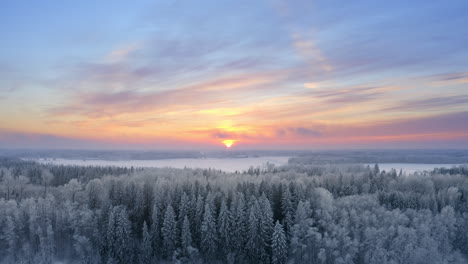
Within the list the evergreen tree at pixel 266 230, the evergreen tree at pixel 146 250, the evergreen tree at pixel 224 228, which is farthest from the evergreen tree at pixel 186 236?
the evergreen tree at pixel 266 230

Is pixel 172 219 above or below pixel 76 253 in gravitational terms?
above

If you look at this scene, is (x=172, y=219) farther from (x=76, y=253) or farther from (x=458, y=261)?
(x=458, y=261)

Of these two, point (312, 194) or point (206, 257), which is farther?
point (312, 194)

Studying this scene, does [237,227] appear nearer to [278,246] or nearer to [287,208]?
[278,246]

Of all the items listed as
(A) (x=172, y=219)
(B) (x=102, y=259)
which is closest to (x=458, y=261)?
(A) (x=172, y=219)

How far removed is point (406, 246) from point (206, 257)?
35.2 m

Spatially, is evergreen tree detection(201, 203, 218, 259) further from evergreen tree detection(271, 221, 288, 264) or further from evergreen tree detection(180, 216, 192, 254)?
evergreen tree detection(271, 221, 288, 264)

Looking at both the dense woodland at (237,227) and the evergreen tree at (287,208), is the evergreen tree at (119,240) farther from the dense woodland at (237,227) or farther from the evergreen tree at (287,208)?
the evergreen tree at (287,208)

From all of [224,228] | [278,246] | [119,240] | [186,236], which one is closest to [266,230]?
[278,246]

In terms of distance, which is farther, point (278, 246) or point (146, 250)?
point (146, 250)

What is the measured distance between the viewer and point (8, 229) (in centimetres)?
6512

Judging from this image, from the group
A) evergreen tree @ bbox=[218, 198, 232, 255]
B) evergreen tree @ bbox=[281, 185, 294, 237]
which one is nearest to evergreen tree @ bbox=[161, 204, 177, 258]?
evergreen tree @ bbox=[218, 198, 232, 255]

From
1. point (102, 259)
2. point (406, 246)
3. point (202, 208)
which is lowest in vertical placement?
point (102, 259)

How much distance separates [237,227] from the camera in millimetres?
62625
